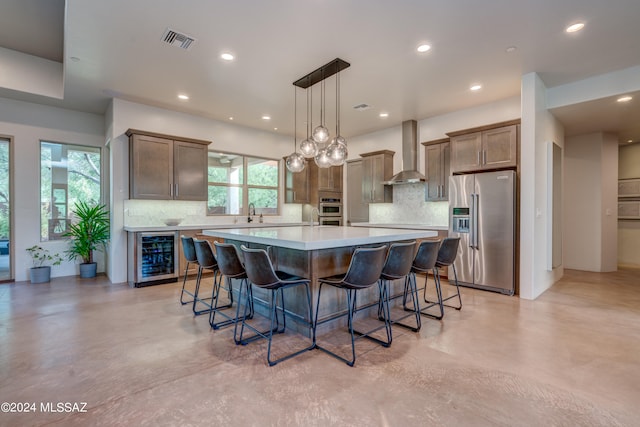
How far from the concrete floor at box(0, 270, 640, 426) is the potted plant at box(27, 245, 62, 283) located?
1809 millimetres

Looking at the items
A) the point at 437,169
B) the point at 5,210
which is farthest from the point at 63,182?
the point at 437,169

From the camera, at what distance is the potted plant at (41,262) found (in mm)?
5102

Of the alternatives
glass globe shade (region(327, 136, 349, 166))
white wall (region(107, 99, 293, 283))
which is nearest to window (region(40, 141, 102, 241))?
white wall (region(107, 99, 293, 283))

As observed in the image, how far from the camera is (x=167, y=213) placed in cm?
577

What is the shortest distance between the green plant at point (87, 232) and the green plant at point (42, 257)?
0.18 m

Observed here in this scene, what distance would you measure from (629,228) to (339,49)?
8.03m

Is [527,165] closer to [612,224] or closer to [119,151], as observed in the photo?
[612,224]

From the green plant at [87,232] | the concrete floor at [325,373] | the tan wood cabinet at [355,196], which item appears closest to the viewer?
the concrete floor at [325,373]

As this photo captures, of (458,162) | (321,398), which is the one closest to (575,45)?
(458,162)

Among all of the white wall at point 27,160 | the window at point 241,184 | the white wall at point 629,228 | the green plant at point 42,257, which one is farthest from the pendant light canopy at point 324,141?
the white wall at point 629,228

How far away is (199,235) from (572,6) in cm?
563

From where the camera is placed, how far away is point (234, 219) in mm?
6641

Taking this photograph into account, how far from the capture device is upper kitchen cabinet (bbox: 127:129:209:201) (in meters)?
5.09

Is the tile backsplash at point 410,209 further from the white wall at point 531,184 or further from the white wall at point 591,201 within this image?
the white wall at point 591,201
